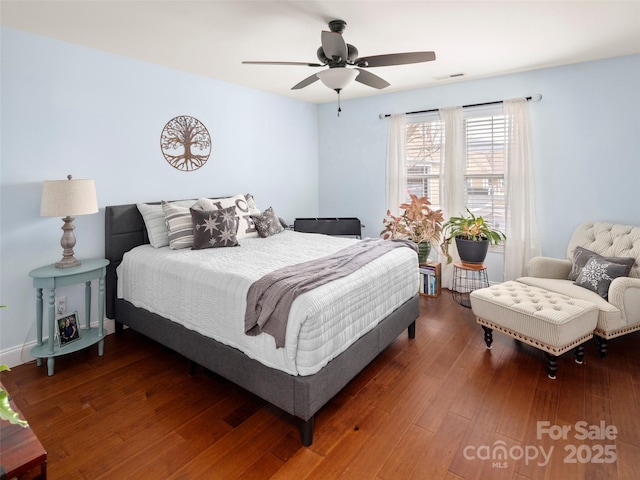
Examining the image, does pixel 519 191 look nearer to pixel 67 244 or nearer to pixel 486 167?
pixel 486 167

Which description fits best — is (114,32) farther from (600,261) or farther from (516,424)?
(600,261)

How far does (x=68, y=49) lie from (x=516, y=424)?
4099 mm

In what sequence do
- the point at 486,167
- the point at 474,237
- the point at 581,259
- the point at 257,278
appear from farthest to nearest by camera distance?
the point at 486,167 < the point at 474,237 < the point at 581,259 < the point at 257,278

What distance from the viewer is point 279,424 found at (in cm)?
202

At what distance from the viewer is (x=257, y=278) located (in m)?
2.15

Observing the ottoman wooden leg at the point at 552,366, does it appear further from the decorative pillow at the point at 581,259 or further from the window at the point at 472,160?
the window at the point at 472,160

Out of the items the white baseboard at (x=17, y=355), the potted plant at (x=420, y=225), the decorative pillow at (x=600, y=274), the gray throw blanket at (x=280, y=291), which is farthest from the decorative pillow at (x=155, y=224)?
the decorative pillow at (x=600, y=274)

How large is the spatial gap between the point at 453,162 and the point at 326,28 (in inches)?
93.8

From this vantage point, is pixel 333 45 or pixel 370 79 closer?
pixel 333 45

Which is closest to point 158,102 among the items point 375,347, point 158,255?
point 158,255

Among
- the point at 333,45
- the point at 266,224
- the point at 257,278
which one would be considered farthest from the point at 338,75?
the point at 266,224

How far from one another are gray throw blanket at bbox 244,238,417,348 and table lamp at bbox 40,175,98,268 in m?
1.53

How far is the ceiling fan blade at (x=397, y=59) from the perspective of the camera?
7.71 ft

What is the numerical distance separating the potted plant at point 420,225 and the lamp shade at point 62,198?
3192 mm
